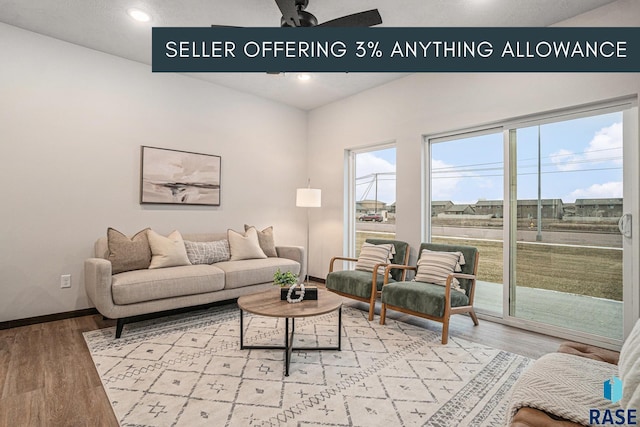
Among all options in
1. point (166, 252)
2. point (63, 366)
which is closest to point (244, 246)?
point (166, 252)

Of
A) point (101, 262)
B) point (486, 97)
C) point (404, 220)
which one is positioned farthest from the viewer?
point (404, 220)

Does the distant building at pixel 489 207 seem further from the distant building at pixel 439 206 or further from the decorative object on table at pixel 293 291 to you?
the decorative object on table at pixel 293 291

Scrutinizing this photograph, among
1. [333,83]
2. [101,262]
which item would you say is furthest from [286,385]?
[333,83]

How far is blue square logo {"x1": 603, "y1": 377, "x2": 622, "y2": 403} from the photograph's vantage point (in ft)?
4.08

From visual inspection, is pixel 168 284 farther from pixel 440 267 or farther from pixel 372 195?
pixel 372 195

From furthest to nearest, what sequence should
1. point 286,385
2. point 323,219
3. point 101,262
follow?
point 323,219, point 101,262, point 286,385

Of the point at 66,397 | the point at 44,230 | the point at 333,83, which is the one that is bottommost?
the point at 66,397

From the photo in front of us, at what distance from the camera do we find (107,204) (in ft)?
12.4

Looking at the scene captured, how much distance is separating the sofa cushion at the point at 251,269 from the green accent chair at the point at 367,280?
0.64 m

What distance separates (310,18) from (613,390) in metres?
2.79

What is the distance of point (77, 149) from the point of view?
11.7 ft

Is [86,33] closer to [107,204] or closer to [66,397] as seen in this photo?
[107,204]

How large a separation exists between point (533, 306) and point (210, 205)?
3986mm

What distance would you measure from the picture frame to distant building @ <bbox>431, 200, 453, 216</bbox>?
2882mm
